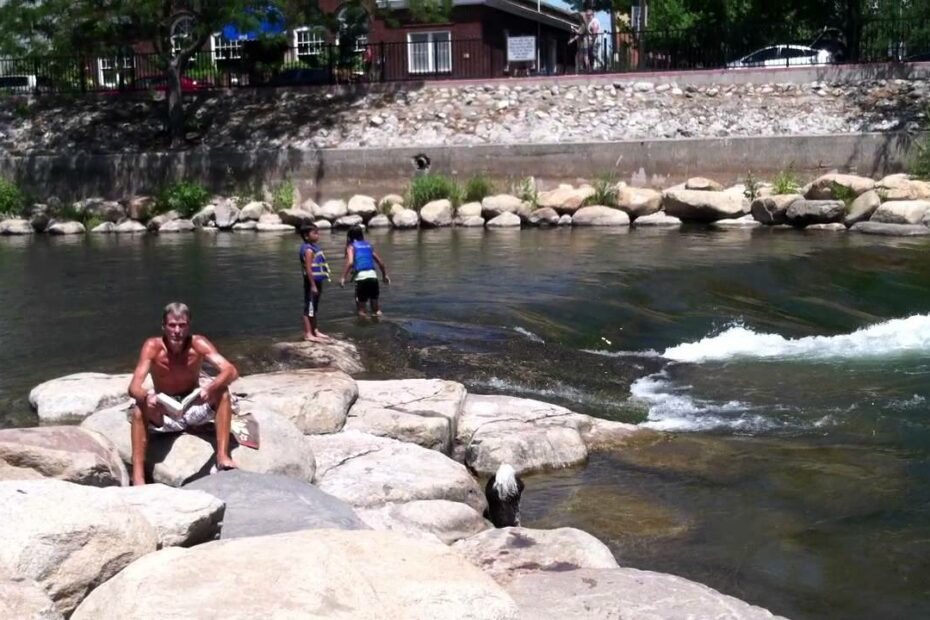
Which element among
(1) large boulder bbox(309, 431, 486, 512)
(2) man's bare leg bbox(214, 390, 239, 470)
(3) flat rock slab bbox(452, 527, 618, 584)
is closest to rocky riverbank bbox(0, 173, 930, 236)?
(1) large boulder bbox(309, 431, 486, 512)

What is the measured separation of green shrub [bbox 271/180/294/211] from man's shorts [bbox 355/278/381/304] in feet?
59.5

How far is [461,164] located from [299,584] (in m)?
28.6

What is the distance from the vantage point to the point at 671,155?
3191cm

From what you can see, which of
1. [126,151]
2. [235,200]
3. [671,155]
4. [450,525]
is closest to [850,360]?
[450,525]

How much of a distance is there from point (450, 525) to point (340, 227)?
23.7 metres

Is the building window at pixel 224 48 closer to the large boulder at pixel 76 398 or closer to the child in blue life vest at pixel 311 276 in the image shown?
the child in blue life vest at pixel 311 276

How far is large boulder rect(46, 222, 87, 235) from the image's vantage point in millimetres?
32469

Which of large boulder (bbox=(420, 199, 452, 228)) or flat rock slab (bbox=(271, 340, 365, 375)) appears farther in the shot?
large boulder (bbox=(420, 199, 452, 228))

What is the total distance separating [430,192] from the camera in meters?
32.2

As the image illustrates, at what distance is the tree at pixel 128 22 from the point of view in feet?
108

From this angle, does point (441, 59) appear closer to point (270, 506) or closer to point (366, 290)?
point (366, 290)

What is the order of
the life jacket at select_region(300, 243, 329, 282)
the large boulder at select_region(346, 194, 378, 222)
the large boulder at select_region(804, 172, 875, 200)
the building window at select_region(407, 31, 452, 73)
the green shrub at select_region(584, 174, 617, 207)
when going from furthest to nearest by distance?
the building window at select_region(407, 31, 452, 73) < the large boulder at select_region(346, 194, 378, 222) < the green shrub at select_region(584, 174, 617, 207) < the large boulder at select_region(804, 172, 875, 200) < the life jacket at select_region(300, 243, 329, 282)

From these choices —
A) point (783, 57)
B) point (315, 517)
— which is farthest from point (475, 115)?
point (315, 517)

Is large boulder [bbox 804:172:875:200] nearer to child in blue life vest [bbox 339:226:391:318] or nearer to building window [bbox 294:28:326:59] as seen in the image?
child in blue life vest [bbox 339:226:391:318]
